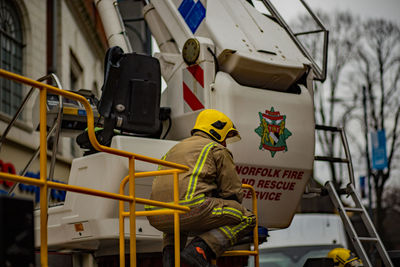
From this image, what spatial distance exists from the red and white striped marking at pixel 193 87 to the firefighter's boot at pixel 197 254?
161 centimetres

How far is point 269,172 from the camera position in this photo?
6.47 meters

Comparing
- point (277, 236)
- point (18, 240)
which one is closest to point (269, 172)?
point (18, 240)

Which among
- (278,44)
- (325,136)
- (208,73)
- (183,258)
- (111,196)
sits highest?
(325,136)

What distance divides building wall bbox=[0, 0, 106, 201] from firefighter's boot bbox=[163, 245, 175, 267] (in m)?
9.26

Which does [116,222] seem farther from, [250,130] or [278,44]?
[278,44]

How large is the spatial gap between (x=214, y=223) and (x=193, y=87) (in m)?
1.71

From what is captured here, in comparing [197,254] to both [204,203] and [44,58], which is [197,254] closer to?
[204,203]

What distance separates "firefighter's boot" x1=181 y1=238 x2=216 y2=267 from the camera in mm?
4852

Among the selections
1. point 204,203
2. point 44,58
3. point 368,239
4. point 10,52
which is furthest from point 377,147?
point 204,203

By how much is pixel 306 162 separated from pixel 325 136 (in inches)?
847

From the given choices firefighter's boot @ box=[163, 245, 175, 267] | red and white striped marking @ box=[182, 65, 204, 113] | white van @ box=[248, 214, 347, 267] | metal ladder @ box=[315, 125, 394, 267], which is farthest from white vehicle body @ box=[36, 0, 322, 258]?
white van @ box=[248, 214, 347, 267]

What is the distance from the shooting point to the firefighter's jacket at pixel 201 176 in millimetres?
5004

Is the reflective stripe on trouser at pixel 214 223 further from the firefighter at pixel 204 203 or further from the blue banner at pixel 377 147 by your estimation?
the blue banner at pixel 377 147

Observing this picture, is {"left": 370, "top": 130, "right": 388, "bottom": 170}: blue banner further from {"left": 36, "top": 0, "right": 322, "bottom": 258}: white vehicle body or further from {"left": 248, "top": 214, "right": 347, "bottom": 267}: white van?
{"left": 36, "top": 0, "right": 322, "bottom": 258}: white vehicle body
